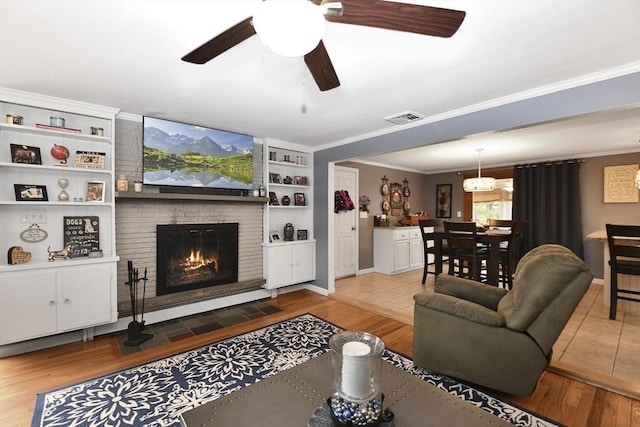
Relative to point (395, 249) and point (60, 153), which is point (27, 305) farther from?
point (395, 249)

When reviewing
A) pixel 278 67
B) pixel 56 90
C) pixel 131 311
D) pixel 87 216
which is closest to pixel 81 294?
pixel 131 311

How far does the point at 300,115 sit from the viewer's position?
128 inches

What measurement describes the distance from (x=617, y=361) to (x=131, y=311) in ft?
15.1

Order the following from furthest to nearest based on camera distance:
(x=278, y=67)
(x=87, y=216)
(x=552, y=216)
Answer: (x=552, y=216) → (x=87, y=216) → (x=278, y=67)

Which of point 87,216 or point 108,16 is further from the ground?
point 108,16

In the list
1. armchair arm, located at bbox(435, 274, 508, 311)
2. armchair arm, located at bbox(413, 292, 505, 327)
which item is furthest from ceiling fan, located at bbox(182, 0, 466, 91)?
armchair arm, located at bbox(435, 274, 508, 311)

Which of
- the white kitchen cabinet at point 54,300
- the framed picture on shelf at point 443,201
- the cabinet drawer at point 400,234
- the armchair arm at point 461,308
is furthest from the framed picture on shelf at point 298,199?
the framed picture on shelf at point 443,201

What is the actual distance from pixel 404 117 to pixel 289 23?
96.1 inches

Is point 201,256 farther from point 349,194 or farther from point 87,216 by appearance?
point 349,194

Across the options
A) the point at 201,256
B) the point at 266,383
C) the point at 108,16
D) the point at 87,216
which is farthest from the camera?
the point at 201,256

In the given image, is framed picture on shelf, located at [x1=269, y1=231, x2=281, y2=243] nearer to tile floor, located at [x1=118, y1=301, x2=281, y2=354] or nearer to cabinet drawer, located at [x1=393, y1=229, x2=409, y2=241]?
tile floor, located at [x1=118, y1=301, x2=281, y2=354]

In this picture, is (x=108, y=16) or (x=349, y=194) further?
(x=349, y=194)

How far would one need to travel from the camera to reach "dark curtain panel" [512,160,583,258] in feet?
17.4

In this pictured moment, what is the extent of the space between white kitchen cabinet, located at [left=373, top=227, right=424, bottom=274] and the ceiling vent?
2.83 metres
